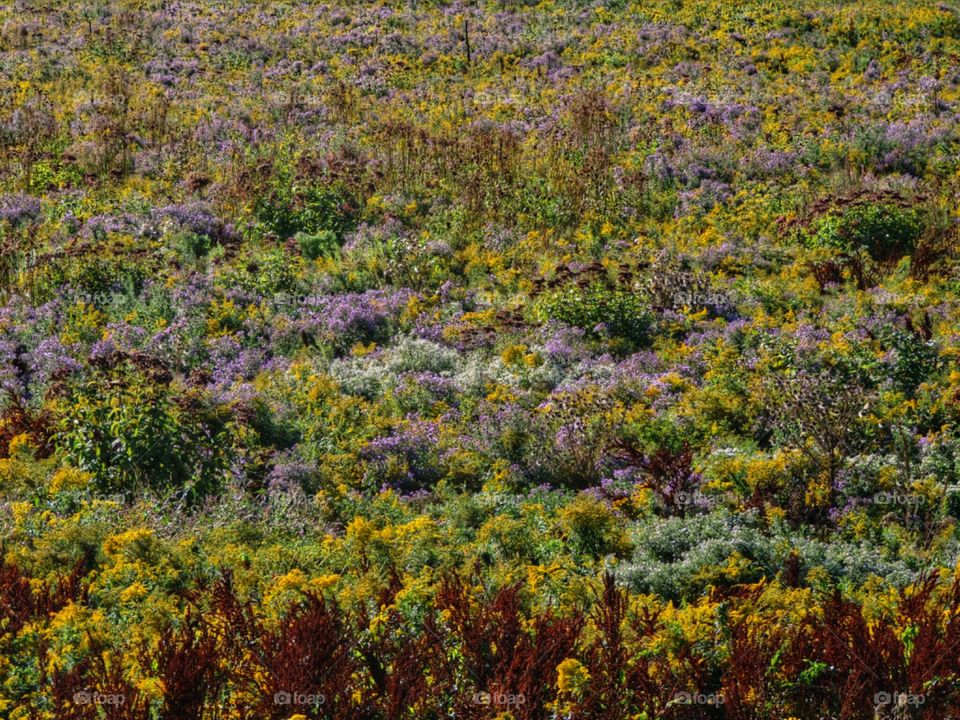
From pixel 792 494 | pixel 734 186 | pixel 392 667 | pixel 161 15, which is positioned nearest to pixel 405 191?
Answer: pixel 734 186

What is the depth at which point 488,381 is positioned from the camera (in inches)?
442
